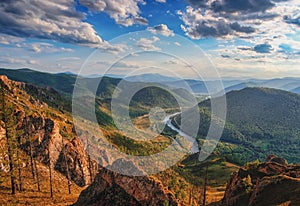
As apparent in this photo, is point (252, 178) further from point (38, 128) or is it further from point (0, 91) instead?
point (38, 128)

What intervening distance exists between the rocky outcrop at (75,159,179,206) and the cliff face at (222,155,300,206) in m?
14.3

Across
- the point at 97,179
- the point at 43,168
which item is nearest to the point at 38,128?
the point at 43,168

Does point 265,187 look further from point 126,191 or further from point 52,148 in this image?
point 52,148

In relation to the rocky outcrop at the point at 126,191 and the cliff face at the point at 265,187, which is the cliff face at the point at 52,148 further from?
the cliff face at the point at 265,187

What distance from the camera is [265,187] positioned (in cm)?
4091

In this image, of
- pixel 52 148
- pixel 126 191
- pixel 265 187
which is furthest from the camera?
pixel 52 148

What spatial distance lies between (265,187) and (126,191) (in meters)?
23.0

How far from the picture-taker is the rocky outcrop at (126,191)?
37.6 metres

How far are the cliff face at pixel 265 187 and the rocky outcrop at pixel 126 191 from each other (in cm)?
1429

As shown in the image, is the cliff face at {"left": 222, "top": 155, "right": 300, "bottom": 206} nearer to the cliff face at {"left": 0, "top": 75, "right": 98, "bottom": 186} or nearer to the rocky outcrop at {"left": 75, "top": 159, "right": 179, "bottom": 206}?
the rocky outcrop at {"left": 75, "top": 159, "right": 179, "bottom": 206}

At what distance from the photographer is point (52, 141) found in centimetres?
8131

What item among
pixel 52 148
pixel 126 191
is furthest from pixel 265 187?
pixel 52 148

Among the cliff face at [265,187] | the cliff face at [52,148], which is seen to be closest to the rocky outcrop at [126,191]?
the cliff face at [265,187]

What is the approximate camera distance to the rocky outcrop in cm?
3763
